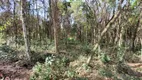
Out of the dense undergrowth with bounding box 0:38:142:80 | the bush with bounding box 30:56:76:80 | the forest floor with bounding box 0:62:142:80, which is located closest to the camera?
the bush with bounding box 30:56:76:80

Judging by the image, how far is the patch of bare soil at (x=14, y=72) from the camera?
645cm

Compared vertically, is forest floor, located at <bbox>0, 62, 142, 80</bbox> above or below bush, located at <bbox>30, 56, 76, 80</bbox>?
below

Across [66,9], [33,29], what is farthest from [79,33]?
[33,29]

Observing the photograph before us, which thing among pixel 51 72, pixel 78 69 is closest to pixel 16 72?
pixel 51 72

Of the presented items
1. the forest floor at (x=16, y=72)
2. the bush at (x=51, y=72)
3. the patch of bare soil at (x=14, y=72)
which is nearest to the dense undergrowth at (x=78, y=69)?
the bush at (x=51, y=72)

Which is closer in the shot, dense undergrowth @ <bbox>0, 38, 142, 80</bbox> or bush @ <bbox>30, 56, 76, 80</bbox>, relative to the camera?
bush @ <bbox>30, 56, 76, 80</bbox>

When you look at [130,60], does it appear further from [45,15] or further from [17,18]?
[45,15]

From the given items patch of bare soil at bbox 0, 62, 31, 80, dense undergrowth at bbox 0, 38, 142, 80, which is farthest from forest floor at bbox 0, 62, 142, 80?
dense undergrowth at bbox 0, 38, 142, 80

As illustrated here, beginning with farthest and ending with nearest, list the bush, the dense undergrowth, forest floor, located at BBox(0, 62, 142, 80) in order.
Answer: forest floor, located at BBox(0, 62, 142, 80)
the dense undergrowth
the bush

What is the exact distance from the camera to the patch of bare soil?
6.45 m

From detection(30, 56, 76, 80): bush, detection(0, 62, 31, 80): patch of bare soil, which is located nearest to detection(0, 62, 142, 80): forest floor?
detection(0, 62, 31, 80): patch of bare soil

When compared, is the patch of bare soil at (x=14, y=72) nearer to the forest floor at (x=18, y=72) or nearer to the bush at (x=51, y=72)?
the forest floor at (x=18, y=72)

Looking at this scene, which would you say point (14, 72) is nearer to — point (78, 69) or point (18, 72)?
point (18, 72)

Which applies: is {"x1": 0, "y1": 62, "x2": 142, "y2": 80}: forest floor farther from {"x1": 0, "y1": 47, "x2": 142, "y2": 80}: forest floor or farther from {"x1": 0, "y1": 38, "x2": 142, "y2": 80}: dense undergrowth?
{"x1": 0, "y1": 38, "x2": 142, "y2": 80}: dense undergrowth
